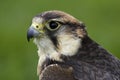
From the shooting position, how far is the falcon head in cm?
1036

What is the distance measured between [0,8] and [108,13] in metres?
1.99

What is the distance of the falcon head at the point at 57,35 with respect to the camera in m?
10.4

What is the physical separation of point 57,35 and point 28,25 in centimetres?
601

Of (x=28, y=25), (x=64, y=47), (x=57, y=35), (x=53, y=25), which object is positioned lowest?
(x=28, y=25)

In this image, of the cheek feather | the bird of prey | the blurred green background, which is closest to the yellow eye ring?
the bird of prey

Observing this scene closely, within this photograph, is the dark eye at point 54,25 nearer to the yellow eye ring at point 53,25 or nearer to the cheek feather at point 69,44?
the yellow eye ring at point 53,25

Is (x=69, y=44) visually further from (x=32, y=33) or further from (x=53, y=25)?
(x=32, y=33)

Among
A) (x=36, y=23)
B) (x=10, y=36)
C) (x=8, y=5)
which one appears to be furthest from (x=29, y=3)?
(x=36, y=23)

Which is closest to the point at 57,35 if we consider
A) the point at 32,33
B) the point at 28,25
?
the point at 32,33

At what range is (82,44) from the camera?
10.4 m

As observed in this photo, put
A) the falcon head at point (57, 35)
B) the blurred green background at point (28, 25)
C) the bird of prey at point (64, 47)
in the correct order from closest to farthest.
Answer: the bird of prey at point (64, 47) → the falcon head at point (57, 35) → the blurred green background at point (28, 25)

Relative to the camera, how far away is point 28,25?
647 inches

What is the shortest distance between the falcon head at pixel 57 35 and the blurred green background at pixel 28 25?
4.38 m

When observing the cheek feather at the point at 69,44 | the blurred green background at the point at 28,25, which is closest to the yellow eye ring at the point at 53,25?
the cheek feather at the point at 69,44
